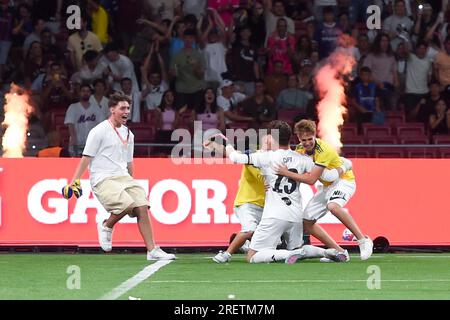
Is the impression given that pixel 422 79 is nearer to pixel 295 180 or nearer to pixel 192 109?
pixel 192 109

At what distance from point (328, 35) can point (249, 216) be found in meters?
8.92

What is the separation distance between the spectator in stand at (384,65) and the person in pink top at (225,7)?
2.61 m

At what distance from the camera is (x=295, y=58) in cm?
2438

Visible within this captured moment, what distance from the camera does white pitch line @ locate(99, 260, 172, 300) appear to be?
39.1ft

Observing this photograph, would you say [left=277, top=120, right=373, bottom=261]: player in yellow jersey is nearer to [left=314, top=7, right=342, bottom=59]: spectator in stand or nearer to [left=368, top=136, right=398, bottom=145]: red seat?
[left=368, top=136, right=398, bottom=145]: red seat

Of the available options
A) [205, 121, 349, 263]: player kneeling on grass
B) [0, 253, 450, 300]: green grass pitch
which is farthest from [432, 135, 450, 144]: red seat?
[205, 121, 349, 263]: player kneeling on grass

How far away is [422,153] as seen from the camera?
68.7 feet

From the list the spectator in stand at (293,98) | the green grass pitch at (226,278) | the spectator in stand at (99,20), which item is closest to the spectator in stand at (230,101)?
the spectator in stand at (293,98)

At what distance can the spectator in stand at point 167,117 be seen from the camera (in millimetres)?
21953

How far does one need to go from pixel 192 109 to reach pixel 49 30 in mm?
3341

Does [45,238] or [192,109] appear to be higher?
[192,109]

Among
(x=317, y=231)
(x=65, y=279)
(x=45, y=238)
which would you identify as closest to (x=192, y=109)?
(x=45, y=238)

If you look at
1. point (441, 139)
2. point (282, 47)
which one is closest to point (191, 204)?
point (441, 139)

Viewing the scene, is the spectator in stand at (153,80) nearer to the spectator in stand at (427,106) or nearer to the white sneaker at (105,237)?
the spectator in stand at (427,106)
